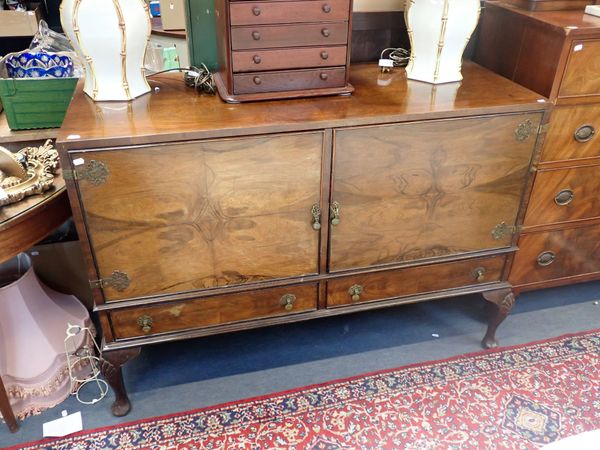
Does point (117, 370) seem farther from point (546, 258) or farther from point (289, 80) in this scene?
point (546, 258)

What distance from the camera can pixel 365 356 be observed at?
1.86m

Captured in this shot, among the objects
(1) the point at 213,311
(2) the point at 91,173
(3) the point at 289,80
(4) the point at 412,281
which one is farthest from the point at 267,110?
(4) the point at 412,281

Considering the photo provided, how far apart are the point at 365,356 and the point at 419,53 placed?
1.02m

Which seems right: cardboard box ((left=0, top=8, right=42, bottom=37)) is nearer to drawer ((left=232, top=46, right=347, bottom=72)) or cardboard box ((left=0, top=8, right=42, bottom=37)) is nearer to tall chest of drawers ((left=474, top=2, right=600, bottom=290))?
A: drawer ((left=232, top=46, right=347, bottom=72))

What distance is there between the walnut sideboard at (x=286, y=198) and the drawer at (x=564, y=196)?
11 centimetres

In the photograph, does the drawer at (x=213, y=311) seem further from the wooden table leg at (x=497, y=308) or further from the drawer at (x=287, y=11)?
the drawer at (x=287, y=11)

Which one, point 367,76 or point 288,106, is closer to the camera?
point 288,106

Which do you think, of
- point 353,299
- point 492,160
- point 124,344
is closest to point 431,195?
point 492,160

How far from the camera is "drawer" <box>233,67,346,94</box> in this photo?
4.76ft

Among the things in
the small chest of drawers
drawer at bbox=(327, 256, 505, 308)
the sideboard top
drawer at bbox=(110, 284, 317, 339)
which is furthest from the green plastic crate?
drawer at bbox=(327, 256, 505, 308)

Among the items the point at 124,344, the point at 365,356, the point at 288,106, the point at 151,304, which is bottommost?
the point at 365,356

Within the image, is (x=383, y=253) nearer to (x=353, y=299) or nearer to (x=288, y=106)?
(x=353, y=299)

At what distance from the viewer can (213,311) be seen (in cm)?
155

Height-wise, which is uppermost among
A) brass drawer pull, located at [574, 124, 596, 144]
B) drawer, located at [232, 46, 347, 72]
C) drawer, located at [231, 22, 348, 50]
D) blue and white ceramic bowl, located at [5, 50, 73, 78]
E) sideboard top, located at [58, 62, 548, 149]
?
drawer, located at [231, 22, 348, 50]
